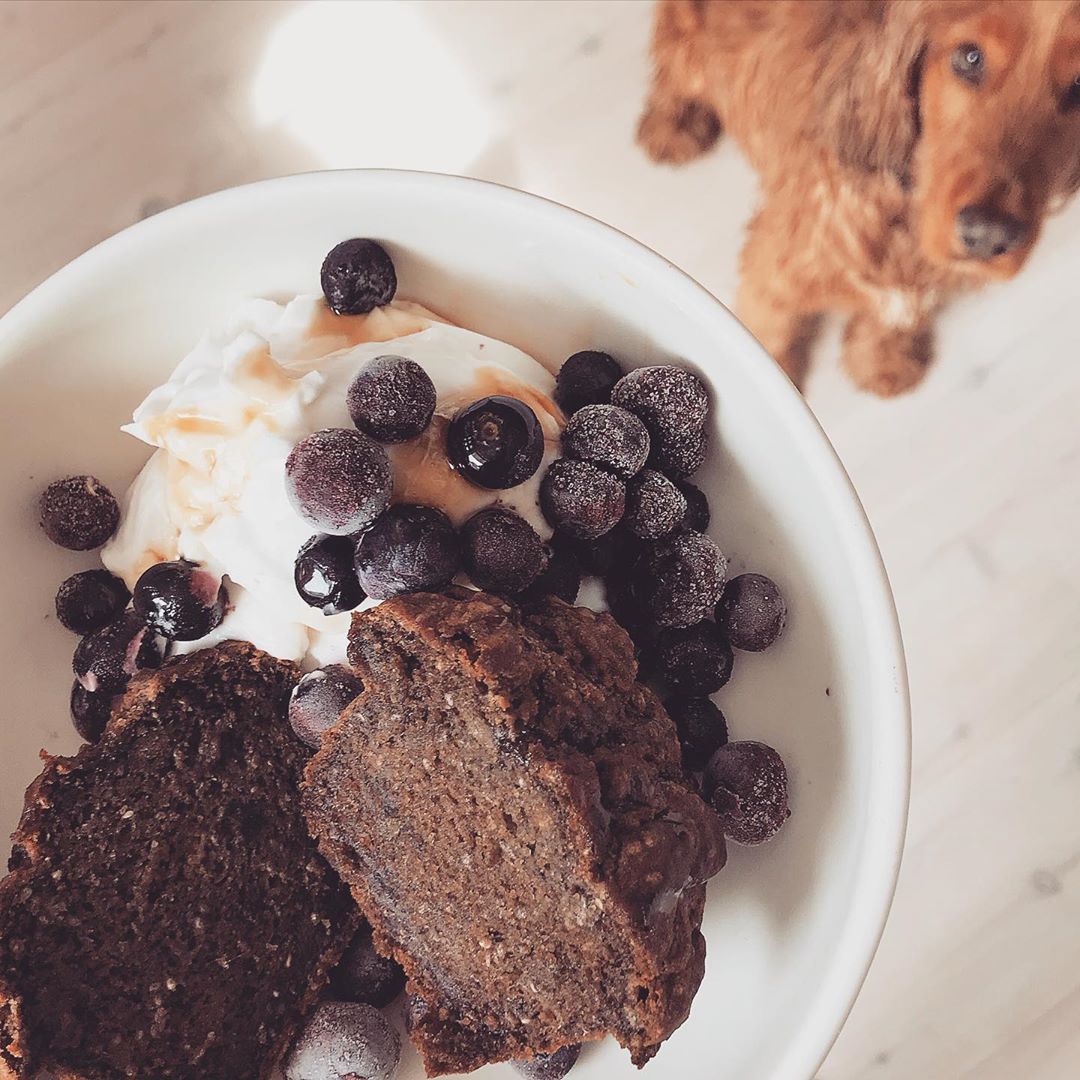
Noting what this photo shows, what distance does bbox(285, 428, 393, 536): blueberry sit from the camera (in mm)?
962

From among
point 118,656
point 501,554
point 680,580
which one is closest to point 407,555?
point 501,554

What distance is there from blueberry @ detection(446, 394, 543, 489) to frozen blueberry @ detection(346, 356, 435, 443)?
45mm

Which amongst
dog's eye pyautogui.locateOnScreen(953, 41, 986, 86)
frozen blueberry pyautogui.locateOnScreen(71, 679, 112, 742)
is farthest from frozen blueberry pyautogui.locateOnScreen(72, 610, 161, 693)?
dog's eye pyautogui.locateOnScreen(953, 41, 986, 86)

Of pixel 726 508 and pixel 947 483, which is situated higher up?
pixel 726 508

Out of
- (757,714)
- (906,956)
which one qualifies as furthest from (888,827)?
(906,956)

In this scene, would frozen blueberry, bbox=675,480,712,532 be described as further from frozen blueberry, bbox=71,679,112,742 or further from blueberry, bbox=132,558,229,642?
frozen blueberry, bbox=71,679,112,742

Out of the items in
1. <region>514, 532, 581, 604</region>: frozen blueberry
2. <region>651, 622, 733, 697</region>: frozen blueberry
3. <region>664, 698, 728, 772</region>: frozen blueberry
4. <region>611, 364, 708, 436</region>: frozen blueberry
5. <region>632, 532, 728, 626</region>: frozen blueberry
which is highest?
<region>611, 364, 708, 436</region>: frozen blueberry

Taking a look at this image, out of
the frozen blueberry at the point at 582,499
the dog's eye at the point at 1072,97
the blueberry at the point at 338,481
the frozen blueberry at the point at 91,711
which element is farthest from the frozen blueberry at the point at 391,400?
the dog's eye at the point at 1072,97

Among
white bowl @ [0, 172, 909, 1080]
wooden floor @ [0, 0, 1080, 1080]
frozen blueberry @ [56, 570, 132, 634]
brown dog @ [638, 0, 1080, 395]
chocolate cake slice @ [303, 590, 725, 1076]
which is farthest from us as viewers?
wooden floor @ [0, 0, 1080, 1080]

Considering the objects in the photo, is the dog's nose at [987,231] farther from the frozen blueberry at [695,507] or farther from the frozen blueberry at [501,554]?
the frozen blueberry at [501,554]

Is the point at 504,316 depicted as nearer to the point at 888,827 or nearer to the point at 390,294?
the point at 390,294

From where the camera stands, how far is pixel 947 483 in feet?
5.91

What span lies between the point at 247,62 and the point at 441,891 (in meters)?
1.39

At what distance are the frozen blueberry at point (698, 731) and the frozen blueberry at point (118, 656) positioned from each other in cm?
60
